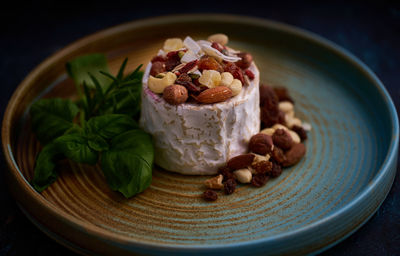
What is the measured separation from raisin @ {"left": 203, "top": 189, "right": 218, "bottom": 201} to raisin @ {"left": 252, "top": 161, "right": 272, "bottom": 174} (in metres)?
0.25

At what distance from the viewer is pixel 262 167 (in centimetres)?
270

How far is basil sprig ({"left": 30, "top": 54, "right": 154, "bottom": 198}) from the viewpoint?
8.46 ft

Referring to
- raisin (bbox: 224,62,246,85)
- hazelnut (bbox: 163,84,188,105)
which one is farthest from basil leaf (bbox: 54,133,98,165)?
raisin (bbox: 224,62,246,85)

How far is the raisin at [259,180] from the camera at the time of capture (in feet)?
8.81

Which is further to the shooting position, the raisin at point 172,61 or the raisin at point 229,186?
the raisin at point 172,61

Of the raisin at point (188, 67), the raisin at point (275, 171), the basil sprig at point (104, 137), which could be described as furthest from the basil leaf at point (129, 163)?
the raisin at point (275, 171)

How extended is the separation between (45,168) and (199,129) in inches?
31.1

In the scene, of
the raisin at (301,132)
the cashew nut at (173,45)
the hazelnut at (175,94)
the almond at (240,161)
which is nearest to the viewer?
the hazelnut at (175,94)

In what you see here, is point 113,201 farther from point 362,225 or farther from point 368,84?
point 368,84

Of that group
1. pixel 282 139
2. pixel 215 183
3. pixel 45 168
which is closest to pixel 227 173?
pixel 215 183

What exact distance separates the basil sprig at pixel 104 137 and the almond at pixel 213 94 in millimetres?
347

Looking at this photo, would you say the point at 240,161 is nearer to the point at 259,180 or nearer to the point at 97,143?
the point at 259,180

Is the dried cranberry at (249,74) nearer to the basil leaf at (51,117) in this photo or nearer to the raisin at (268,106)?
the raisin at (268,106)

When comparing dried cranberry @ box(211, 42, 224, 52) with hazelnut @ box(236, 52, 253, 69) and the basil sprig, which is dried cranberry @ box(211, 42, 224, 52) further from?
the basil sprig
